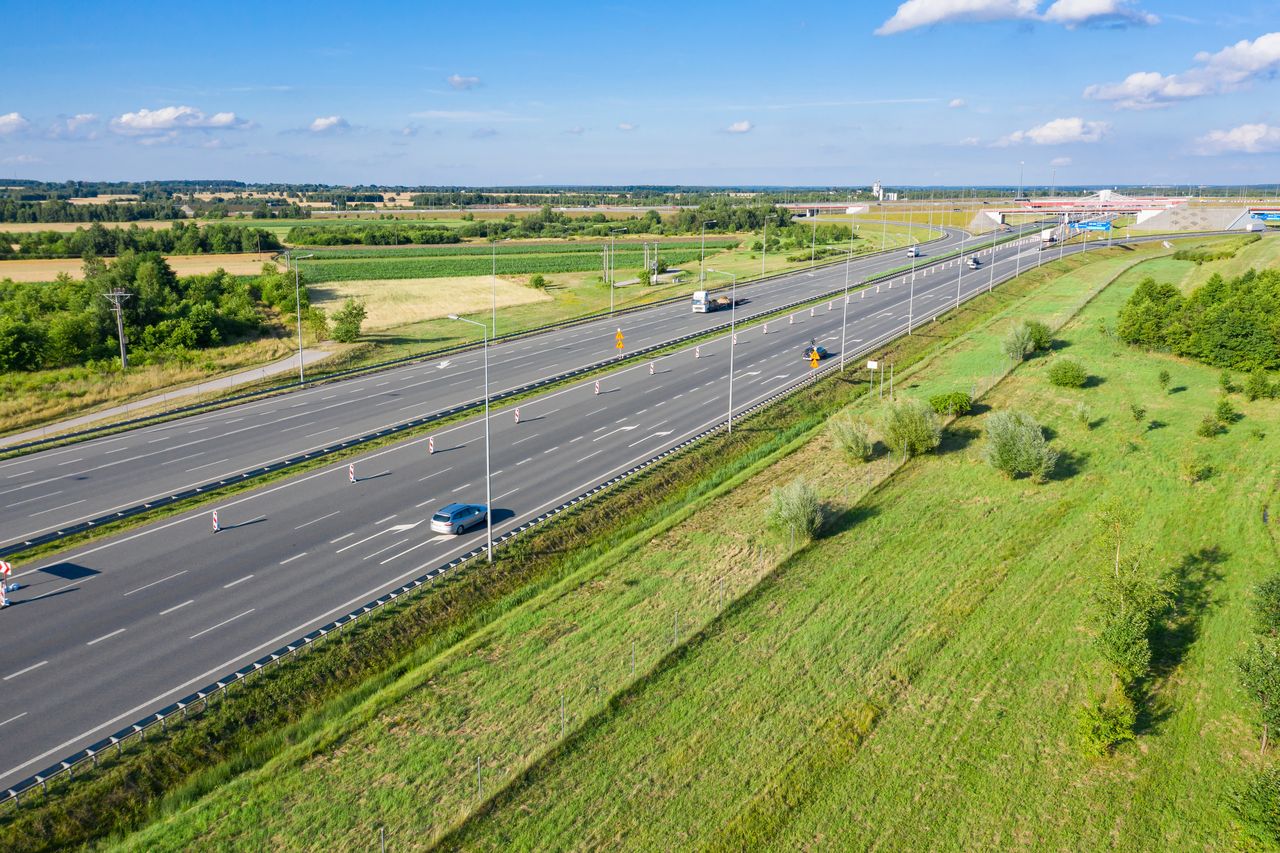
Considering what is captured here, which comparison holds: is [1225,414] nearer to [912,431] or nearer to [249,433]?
[912,431]

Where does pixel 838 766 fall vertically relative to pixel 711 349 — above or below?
below

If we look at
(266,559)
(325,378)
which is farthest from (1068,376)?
(325,378)

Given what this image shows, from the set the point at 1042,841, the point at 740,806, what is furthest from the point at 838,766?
the point at 1042,841

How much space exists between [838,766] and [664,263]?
373 ft

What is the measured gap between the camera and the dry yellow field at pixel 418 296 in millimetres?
90750

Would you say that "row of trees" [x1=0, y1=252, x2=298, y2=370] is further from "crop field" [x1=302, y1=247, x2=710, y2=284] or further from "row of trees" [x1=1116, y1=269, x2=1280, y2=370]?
"row of trees" [x1=1116, y1=269, x2=1280, y2=370]

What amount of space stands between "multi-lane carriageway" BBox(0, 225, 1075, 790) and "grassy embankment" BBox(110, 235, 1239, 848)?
202 inches

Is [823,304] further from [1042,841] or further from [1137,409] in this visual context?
[1042,841]

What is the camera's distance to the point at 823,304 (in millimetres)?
92875

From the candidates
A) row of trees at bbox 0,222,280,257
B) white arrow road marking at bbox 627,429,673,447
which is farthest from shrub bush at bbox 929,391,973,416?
row of trees at bbox 0,222,280,257

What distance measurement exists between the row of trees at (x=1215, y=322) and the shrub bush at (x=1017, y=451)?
27.0 metres

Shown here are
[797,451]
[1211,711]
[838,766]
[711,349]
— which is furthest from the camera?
[711,349]

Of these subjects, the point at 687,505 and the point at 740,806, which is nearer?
the point at 740,806

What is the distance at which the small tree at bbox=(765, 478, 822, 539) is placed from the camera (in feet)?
111
